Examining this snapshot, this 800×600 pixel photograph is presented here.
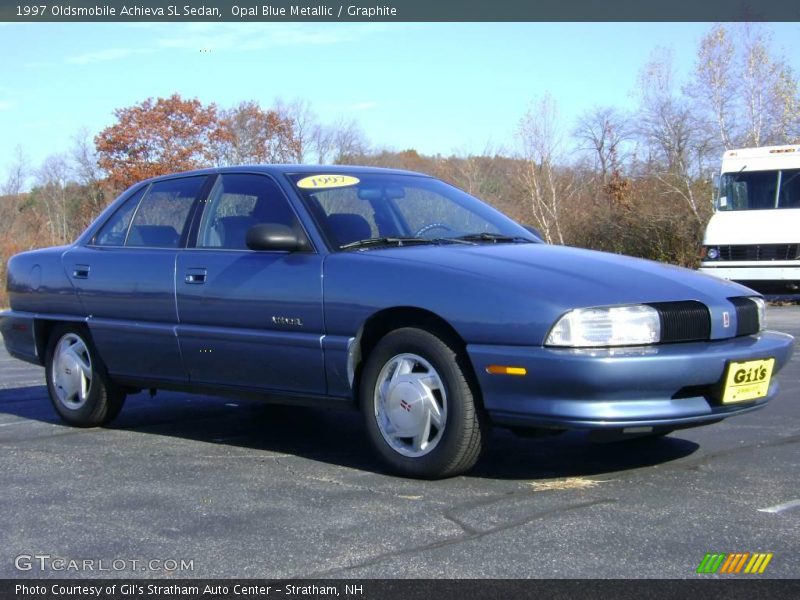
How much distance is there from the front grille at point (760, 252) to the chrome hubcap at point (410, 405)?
515 inches

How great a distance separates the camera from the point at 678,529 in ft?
12.1

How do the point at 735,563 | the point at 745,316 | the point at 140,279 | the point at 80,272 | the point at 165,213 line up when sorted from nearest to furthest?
1. the point at 735,563
2. the point at 745,316
3. the point at 140,279
4. the point at 165,213
5. the point at 80,272

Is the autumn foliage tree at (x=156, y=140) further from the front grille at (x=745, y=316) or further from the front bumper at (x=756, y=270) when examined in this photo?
the front grille at (x=745, y=316)

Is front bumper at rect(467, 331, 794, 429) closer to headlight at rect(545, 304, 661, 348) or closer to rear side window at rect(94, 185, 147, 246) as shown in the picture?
headlight at rect(545, 304, 661, 348)

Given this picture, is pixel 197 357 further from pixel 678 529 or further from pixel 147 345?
pixel 678 529

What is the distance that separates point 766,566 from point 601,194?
2701 centimetres

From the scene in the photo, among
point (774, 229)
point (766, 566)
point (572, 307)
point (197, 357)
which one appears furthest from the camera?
point (774, 229)

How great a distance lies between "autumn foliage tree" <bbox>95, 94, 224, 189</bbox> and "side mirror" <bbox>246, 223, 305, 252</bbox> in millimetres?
29999

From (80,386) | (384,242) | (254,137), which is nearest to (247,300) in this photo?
(384,242)

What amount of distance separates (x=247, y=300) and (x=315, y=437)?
1091 millimetres

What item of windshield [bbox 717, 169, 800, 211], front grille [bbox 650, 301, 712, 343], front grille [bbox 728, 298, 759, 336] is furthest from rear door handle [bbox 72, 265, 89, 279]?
windshield [bbox 717, 169, 800, 211]

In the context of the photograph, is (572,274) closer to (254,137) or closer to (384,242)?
(384,242)

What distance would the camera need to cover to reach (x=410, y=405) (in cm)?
452
